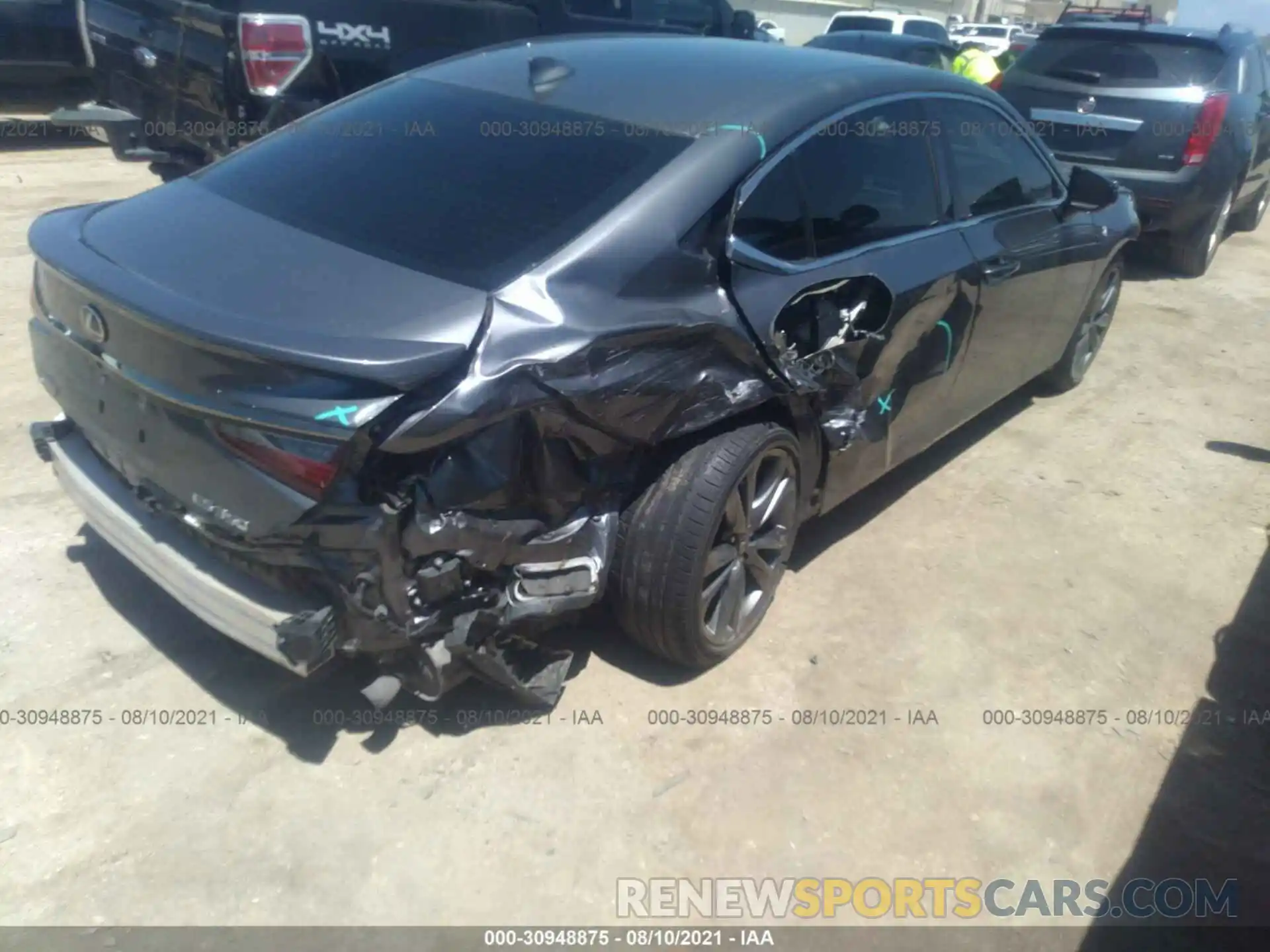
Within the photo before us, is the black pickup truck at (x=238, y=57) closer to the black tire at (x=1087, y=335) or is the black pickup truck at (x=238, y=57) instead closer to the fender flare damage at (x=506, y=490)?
the fender flare damage at (x=506, y=490)

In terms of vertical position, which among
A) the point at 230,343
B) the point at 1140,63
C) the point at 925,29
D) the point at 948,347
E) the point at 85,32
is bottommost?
the point at 925,29

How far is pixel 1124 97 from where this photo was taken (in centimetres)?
731

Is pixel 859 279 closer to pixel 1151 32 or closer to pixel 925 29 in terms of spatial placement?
pixel 1151 32

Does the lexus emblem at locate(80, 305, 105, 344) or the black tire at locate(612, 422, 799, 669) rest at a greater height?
the lexus emblem at locate(80, 305, 105, 344)

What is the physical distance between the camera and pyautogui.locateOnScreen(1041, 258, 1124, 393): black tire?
5.38 metres

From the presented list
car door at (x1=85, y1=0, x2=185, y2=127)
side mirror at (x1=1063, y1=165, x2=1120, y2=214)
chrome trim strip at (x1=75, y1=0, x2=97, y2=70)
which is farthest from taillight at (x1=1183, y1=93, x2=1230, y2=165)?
chrome trim strip at (x1=75, y1=0, x2=97, y2=70)

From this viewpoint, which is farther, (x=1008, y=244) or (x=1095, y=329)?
(x=1095, y=329)

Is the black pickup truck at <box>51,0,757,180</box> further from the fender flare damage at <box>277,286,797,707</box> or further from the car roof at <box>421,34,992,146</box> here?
the fender flare damage at <box>277,286,797,707</box>

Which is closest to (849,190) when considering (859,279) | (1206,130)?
(859,279)

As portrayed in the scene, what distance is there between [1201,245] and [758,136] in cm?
648

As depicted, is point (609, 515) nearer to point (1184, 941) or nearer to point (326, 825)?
point (326, 825)

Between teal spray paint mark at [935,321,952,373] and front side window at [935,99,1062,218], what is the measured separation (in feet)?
1.47

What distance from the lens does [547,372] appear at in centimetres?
243

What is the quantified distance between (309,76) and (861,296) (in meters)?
3.80
